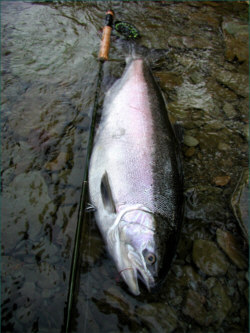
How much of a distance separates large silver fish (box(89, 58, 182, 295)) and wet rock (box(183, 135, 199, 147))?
0.33 metres

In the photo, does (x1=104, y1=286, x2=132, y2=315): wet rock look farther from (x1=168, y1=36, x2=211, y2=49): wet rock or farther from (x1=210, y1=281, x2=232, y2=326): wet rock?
(x1=168, y1=36, x2=211, y2=49): wet rock

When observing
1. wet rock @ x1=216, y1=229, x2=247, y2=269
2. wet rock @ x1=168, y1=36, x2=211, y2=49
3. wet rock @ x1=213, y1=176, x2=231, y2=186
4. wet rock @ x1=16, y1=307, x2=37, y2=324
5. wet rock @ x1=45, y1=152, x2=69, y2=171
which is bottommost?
wet rock @ x1=16, y1=307, x2=37, y2=324

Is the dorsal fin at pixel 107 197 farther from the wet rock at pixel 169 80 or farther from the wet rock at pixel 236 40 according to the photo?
the wet rock at pixel 236 40

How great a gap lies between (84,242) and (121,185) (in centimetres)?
65

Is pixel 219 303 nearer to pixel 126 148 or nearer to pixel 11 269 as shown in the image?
pixel 126 148

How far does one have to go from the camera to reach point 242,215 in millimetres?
2477

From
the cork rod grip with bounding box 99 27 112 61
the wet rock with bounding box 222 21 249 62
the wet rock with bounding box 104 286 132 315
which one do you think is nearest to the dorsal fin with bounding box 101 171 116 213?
the wet rock with bounding box 104 286 132 315

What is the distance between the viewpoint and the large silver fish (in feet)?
6.34

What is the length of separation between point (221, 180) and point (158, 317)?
1.65 meters

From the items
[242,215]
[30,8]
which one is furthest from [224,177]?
[30,8]

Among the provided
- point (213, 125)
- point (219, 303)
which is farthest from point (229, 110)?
point (219, 303)

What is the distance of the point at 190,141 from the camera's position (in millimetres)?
3096

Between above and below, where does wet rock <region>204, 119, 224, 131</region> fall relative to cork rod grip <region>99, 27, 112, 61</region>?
below

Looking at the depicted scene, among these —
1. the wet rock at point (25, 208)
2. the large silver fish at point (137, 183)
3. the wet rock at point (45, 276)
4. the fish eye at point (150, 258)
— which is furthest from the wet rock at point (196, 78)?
the wet rock at point (45, 276)
